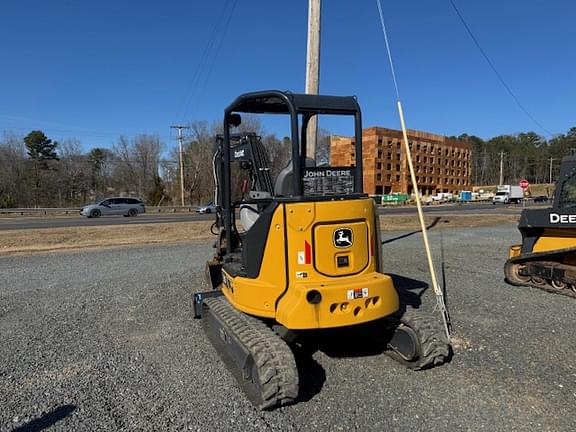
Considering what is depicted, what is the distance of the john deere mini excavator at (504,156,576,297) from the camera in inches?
309

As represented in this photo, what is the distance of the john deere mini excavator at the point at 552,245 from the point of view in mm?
7836

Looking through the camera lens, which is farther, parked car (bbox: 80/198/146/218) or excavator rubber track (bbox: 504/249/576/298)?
parked car (bbox: 80/198/146/218)

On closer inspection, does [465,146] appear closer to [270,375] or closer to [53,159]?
[53,159]

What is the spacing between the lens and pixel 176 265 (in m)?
10.5

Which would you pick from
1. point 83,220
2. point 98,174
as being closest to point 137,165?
point 98,174

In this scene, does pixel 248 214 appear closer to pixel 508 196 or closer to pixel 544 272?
pixel 544 272

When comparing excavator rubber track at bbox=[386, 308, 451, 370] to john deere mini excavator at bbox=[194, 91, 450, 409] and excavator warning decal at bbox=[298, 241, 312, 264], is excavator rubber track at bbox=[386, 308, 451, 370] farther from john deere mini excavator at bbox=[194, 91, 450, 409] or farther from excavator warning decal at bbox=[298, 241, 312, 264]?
excavator warning decal at bbox=[298, 241, 312, 264]

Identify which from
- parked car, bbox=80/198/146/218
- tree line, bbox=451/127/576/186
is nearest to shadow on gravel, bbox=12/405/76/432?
parked car, bbox=80/198/146/218

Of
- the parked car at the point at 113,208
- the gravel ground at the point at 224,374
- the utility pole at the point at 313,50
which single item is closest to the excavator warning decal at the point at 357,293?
the gravel ground at the point at 224,374

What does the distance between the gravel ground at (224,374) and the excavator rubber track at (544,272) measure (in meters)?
0.39

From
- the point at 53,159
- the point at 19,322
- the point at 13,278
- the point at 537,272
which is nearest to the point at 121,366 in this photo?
the point at 19,322

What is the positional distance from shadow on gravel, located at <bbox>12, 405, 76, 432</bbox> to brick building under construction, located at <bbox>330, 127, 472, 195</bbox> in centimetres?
6656

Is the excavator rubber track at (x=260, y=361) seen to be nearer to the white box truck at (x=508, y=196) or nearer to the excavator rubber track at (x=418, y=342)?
the excavator rubber track at (x=418, y=342)

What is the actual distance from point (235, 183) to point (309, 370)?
312 centimetres
